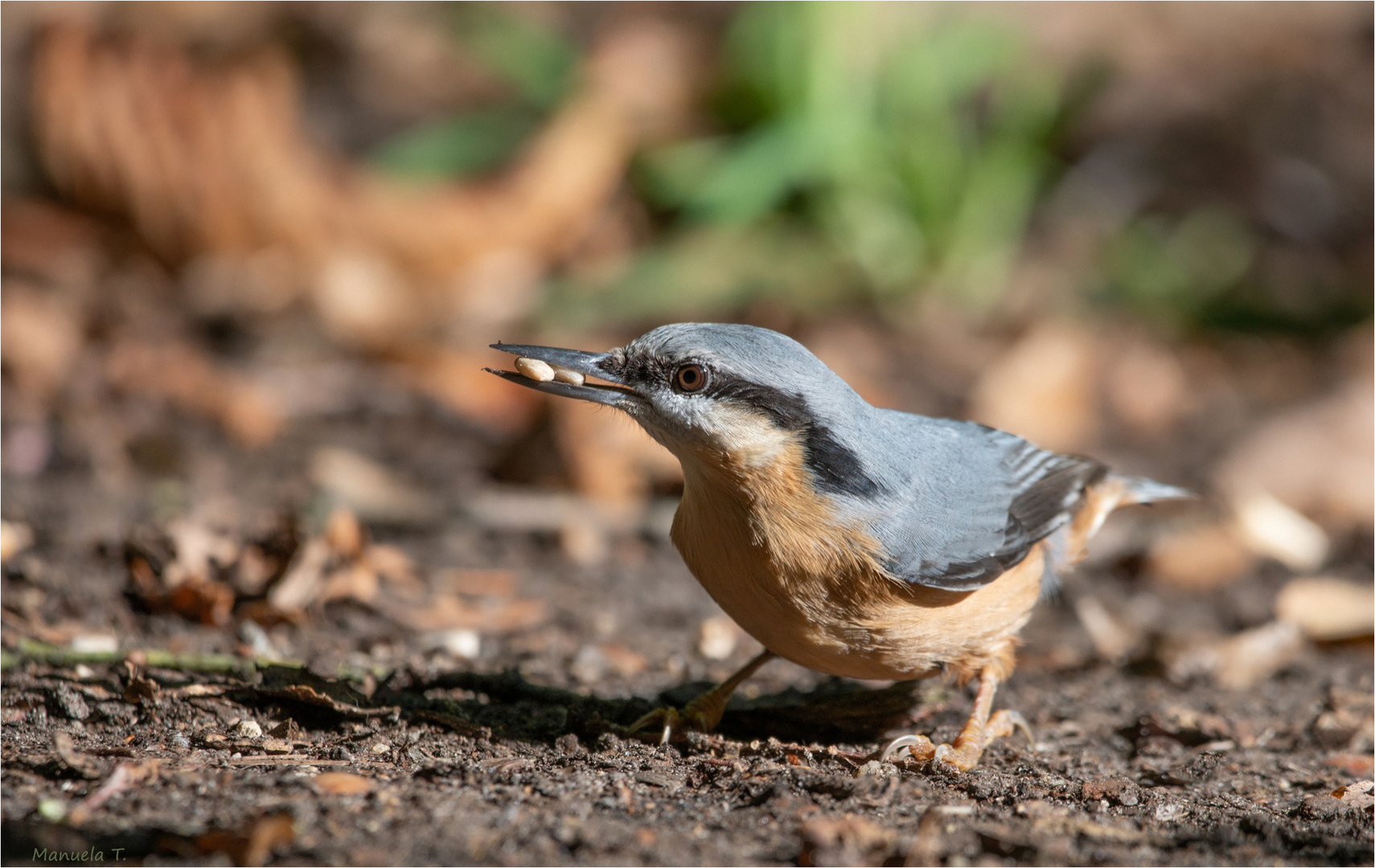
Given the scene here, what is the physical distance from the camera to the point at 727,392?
378cm

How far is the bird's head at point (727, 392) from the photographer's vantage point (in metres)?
3.75

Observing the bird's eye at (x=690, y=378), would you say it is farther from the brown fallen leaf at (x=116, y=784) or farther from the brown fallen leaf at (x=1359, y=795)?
the brown fallen leaf at (x=1359, y=795)

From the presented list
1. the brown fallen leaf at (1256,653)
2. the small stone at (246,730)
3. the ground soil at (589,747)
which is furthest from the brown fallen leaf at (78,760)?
the brown fallen leaf at (1256,653)

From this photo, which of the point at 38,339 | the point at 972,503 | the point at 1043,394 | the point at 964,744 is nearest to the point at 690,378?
the point at 972,503

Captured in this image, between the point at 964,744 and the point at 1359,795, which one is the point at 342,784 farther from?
the point at 1359,795

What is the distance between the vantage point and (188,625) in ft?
15.3

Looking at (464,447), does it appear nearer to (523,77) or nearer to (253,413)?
(253,413)

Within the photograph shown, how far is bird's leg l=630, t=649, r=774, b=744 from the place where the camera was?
12.7 feet

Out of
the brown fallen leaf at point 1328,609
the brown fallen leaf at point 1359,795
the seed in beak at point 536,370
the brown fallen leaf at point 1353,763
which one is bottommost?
the brown fallen leaf at point 1359,795

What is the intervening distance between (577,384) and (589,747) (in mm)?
1129

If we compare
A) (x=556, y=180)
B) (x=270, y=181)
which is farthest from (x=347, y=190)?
(x=556, y=180)

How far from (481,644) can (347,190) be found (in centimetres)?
503

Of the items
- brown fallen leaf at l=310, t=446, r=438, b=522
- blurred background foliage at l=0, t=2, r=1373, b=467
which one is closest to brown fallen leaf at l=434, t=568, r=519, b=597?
brown fallen leaf at l=310, t=446, r=438, b=522

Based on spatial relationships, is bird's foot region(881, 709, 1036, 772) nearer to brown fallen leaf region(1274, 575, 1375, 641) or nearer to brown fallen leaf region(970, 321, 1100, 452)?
brown fallen leaf region(1274, 575, 1375, 641)
